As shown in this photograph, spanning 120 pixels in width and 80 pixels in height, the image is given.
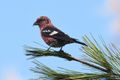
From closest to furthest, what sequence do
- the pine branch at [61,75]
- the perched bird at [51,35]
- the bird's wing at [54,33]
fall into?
the pine branch at [61,75] → the perched bird at [51,35] → the bird's wing at [54,33]

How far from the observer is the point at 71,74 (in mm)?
3152

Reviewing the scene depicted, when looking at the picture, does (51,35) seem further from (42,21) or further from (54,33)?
(42,21)

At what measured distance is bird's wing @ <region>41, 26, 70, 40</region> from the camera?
4.19 m

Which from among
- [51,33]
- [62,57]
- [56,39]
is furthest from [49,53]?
[51,33]

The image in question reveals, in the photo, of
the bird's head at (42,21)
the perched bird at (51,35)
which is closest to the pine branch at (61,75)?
the perched bird at (51,35)

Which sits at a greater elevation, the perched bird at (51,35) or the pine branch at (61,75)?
the perched bird at (51,35)

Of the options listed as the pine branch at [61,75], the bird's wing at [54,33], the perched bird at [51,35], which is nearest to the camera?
the pine branch at [61,75]

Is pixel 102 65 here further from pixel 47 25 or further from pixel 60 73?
pixel 47 25

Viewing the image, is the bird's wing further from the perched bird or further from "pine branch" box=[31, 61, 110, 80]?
"pine branch" box=[31, 61, 110, 80]

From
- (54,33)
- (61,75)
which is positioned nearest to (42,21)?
(54,33)

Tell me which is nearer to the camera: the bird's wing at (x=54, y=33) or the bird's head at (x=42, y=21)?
the bird's wing at (x=54, y=33)

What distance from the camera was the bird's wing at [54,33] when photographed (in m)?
4.19

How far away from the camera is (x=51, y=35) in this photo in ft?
15.3

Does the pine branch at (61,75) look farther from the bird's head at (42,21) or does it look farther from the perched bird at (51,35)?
the bird's head at (42,21)
